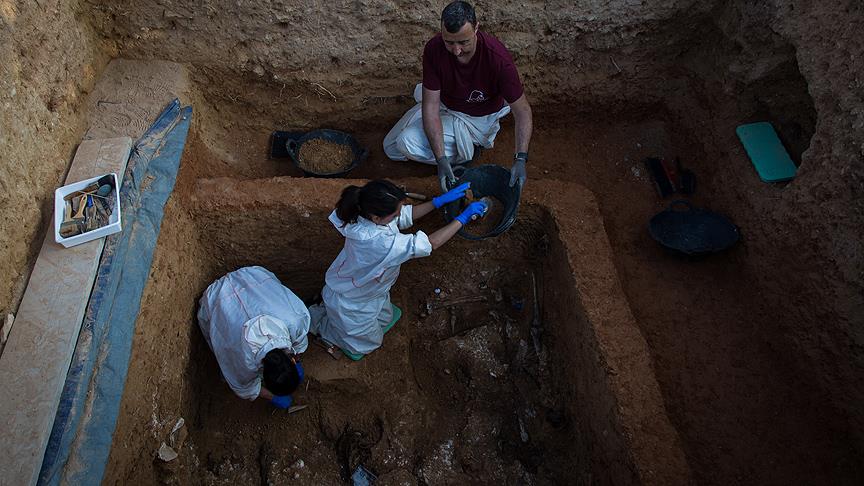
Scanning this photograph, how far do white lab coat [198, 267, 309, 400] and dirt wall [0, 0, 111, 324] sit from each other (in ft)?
3.27

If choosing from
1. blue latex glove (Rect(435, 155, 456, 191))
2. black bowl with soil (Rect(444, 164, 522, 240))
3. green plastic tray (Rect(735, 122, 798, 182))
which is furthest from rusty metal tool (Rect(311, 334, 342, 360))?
green plastic tray (Rect(735, 122, 798, 182))

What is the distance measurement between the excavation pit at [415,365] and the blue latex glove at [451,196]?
49 cm

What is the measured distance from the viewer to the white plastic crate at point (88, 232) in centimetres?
299

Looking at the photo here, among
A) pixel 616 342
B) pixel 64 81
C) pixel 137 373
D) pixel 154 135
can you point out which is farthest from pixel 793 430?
pixel 64 81

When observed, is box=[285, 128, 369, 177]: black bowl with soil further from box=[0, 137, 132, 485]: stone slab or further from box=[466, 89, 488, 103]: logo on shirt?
box=[0, 137, 132, 485]: stone slab

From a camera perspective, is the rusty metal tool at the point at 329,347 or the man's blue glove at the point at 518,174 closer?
the man's blue glove at the point at 518,174

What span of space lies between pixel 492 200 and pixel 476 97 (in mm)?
716

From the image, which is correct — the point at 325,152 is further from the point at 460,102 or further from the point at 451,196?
the point at 451,196

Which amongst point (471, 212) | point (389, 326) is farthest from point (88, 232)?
point (471, 212)

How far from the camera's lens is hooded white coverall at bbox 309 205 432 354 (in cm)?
309

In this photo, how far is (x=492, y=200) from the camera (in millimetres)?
3846

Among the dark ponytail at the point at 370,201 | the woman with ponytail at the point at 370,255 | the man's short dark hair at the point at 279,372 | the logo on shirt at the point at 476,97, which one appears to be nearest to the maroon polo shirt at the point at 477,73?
the logo on shirt at the point at 476,97

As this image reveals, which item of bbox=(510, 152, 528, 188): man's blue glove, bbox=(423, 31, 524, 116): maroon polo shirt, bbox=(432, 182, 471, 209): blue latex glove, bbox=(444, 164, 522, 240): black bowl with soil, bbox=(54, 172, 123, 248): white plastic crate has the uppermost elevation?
bbox=(54, 172, 123, 248): white plastic crate

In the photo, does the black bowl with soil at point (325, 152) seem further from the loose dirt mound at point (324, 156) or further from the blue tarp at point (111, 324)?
the blue tarp at point (111, 324)
